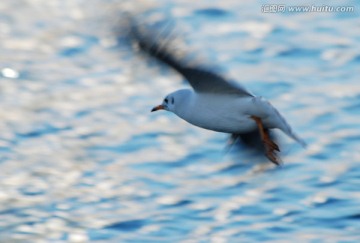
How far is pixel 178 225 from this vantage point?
1413cm

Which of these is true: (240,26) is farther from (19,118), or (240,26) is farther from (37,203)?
(37,203)

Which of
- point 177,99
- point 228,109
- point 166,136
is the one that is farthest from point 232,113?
point 166,136

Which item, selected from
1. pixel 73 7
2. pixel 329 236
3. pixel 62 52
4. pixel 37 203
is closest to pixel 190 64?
pixel 329 236

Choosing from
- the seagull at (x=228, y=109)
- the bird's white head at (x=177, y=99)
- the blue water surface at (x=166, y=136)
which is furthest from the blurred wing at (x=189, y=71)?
the blue water surface at (x=166, y=136)

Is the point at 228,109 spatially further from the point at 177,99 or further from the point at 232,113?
the point at 177,99

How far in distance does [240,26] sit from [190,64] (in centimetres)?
1061

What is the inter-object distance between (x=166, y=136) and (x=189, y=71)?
7803 millimetres

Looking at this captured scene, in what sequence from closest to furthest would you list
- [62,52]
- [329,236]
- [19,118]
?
1. [329,236]
2. [19,118]
3. [62,52]

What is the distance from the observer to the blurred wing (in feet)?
26.2

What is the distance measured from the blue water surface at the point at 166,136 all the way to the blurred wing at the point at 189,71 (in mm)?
4054

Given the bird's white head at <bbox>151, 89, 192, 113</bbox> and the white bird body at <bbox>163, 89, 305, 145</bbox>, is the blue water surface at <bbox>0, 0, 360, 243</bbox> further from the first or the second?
the white bird body at <bbox>163, 89, 305, 145</bbox>

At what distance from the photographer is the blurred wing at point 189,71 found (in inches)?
314

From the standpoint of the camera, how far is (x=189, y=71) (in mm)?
8156

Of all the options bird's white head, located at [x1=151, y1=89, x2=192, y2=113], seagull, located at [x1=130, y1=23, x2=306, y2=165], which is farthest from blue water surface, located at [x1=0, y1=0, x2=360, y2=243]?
seagull, located at [x1=130, y1=23, x2=306, y2=165]
